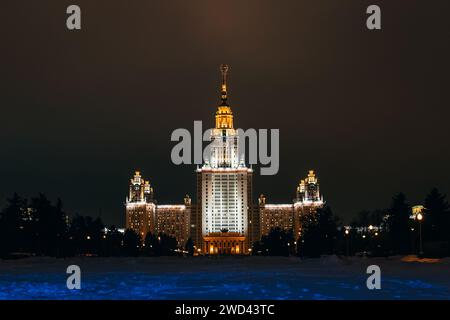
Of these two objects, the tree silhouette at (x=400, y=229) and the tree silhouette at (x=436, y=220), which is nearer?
the tree silhouette at (x=436, y=220)

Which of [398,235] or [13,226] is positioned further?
[13,226]

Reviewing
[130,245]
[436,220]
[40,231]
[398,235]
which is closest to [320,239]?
[398,235]

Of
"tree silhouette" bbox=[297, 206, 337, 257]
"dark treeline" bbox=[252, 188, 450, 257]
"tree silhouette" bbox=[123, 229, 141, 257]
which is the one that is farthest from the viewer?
"tree silhouette" bbox=[123, 229, 141, 257]

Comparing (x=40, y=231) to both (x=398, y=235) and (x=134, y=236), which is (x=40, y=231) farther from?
(x=398, y=235)

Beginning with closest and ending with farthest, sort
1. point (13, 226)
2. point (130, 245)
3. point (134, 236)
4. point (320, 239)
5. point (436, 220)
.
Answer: point (436, 220) < point (13, 226) < point (320, 239) < point (130, 245) < point (134, 236)

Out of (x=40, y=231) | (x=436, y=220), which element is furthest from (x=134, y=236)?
(x=436, y=220)

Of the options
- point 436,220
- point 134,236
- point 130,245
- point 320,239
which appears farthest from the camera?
point 134,236

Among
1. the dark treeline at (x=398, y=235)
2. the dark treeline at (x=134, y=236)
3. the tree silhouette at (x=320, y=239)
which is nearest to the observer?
the dark treeline at (x=398, y=235)

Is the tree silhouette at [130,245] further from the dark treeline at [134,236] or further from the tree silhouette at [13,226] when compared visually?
the tree silhouette at [13,226]

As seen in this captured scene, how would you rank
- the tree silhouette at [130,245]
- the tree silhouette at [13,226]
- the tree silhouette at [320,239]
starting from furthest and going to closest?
the tree silhouette at [130,245]
the tree silhouette at [320,239]
the tree silhouette at [13,226]

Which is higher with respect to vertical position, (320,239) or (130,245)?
(320,239)

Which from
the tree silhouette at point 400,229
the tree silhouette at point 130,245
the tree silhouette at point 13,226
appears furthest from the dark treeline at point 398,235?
the tree silhouette at point 13,226

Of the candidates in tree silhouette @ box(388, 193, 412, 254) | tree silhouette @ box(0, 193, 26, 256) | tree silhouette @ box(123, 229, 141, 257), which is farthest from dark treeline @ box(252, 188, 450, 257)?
tree silhouette @ box(0, 193, 26, 256)

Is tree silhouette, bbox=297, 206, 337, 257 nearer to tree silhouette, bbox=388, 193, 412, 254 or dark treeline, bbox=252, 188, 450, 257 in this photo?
dark treeline, bbox=252, 188, 450, 257
